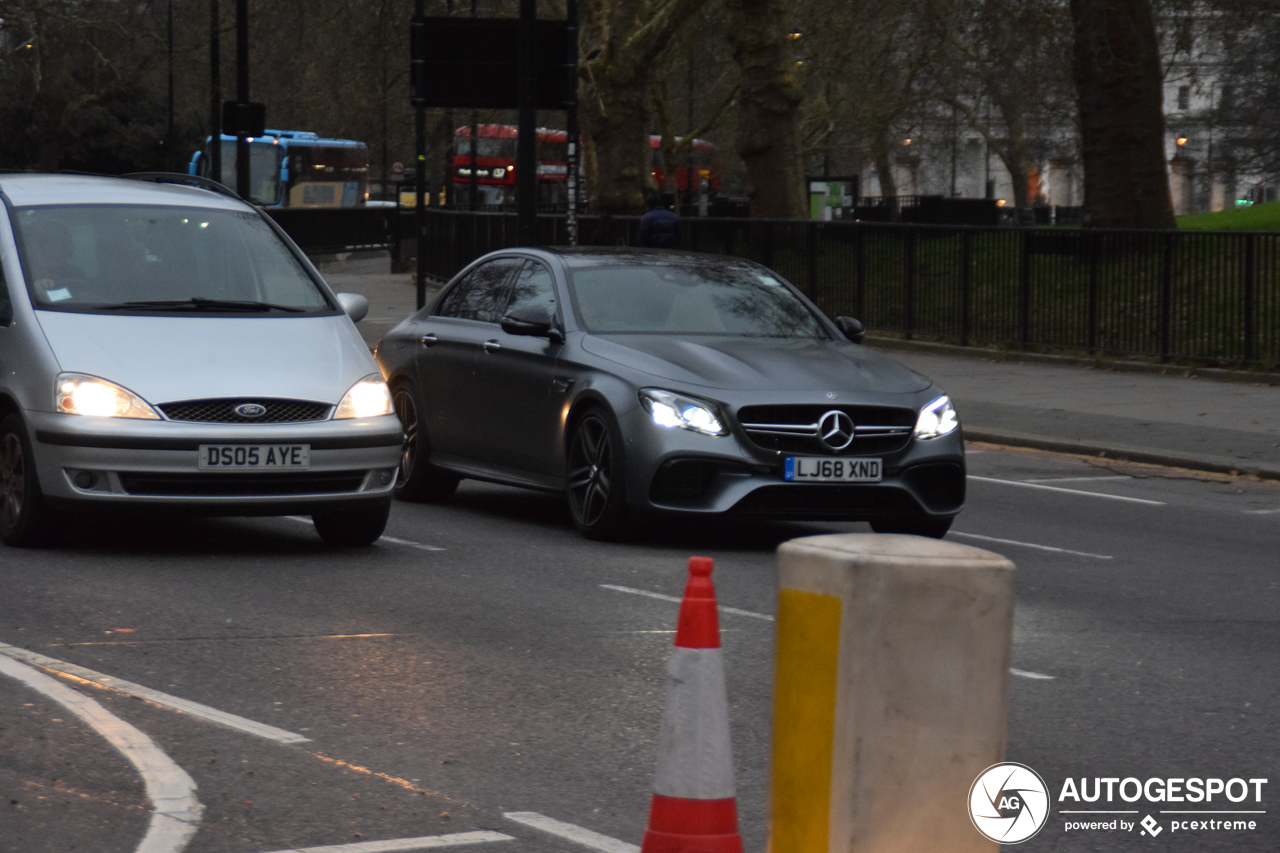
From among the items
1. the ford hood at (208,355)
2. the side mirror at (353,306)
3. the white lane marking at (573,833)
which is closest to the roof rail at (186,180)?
the side mirror at (353,306)

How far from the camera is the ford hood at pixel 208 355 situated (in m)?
8.92

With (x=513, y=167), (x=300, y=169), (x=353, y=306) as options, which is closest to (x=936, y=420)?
(x=353, y=306)

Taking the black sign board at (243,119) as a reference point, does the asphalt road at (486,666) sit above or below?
below

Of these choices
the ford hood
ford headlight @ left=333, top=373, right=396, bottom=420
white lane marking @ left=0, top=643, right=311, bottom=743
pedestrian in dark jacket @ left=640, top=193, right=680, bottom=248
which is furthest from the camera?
pedestrian in dark jacket @ left=640, top=193, right=680, bottom=248

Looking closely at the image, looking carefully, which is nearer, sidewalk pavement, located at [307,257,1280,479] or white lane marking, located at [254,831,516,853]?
white lane marking, located at [254,831,516,853]

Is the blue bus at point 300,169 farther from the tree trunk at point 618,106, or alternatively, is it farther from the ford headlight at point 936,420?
the ford headlight at point 936,420

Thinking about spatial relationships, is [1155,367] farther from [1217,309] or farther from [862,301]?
[862,301]

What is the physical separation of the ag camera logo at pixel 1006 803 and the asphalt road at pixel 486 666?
532 mm

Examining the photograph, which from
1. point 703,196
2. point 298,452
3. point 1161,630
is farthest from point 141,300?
point 703,196

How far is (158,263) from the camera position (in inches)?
392

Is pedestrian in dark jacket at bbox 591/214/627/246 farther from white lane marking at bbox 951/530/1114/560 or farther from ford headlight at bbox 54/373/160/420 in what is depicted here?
ford headlight at bbox 54/373/160/420

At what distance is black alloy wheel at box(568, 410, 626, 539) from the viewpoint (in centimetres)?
977

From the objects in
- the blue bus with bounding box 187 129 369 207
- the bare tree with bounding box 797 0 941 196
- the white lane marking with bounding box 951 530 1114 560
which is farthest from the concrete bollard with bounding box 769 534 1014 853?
the blue bus with bounding box 187 129 369 207

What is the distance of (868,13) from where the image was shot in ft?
89.8
